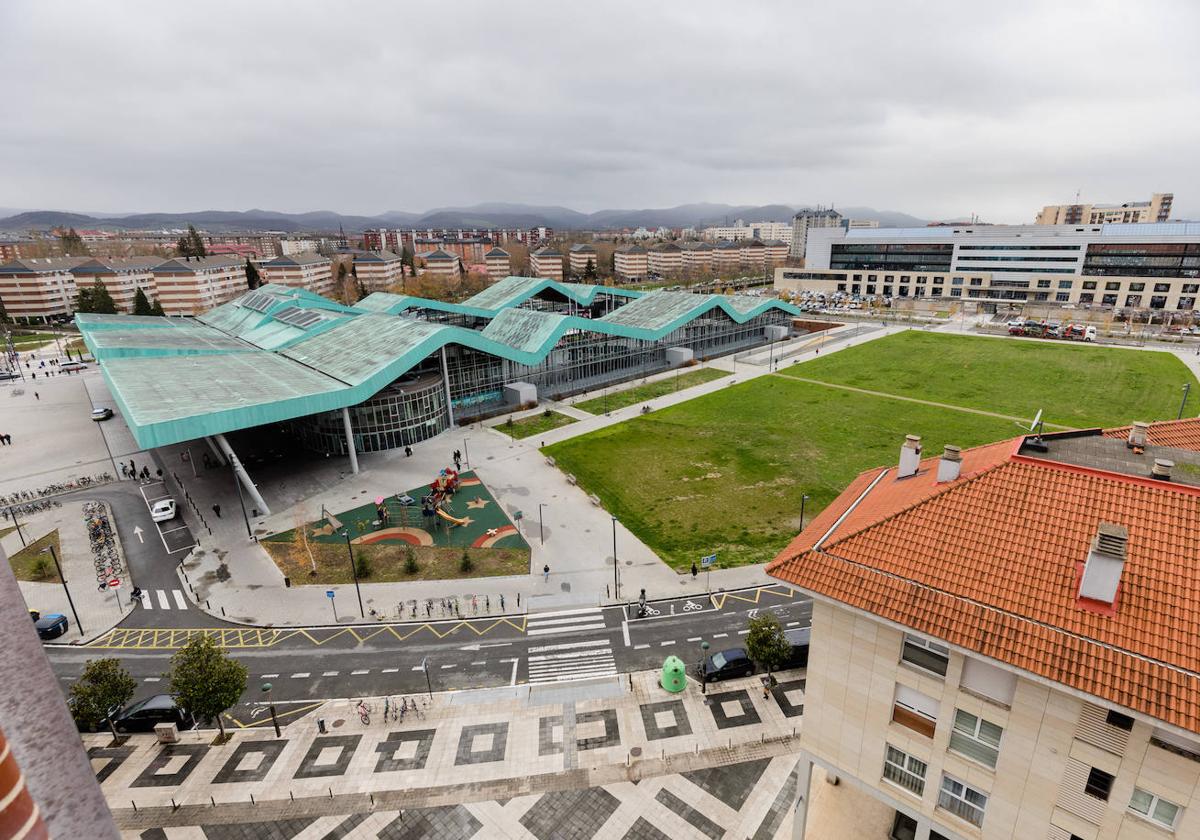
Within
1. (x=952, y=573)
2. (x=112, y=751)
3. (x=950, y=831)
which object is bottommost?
(x=112, y=751)

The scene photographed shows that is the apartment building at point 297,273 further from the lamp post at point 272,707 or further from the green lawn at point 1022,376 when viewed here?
the lamp post at point 272,707

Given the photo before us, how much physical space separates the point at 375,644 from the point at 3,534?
1334 inches

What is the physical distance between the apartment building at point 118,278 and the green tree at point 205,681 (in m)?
128

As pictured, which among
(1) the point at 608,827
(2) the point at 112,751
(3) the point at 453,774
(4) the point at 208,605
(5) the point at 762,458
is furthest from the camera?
A: (5) the point at 762,458

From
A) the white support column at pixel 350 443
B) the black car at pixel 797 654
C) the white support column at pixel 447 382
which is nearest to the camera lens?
the black car at pixel 797 654

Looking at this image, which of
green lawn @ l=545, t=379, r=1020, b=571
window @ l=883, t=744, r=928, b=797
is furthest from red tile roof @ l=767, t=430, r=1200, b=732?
green lawn @ l=545, t=379, r=1020, b=571

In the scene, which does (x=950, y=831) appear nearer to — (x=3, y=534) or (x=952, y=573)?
(x=952, y=573)

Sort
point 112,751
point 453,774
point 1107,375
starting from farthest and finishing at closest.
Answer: point 1107,375
point 112,751
point 453,774

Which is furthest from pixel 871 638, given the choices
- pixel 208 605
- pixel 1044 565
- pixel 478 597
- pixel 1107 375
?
pixel 1107 375

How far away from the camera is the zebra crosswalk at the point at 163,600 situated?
34250 millimetres

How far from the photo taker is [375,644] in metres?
30.7

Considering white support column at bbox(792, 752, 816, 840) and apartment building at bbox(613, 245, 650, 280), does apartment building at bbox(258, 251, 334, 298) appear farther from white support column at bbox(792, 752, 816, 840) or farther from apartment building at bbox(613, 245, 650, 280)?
white support column at bbox(792, 752, 816, 840)

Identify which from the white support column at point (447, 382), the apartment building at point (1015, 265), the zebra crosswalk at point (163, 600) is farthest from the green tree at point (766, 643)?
the apartment building at point (1015, 265)

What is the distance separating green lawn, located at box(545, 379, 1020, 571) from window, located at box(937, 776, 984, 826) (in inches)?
783
